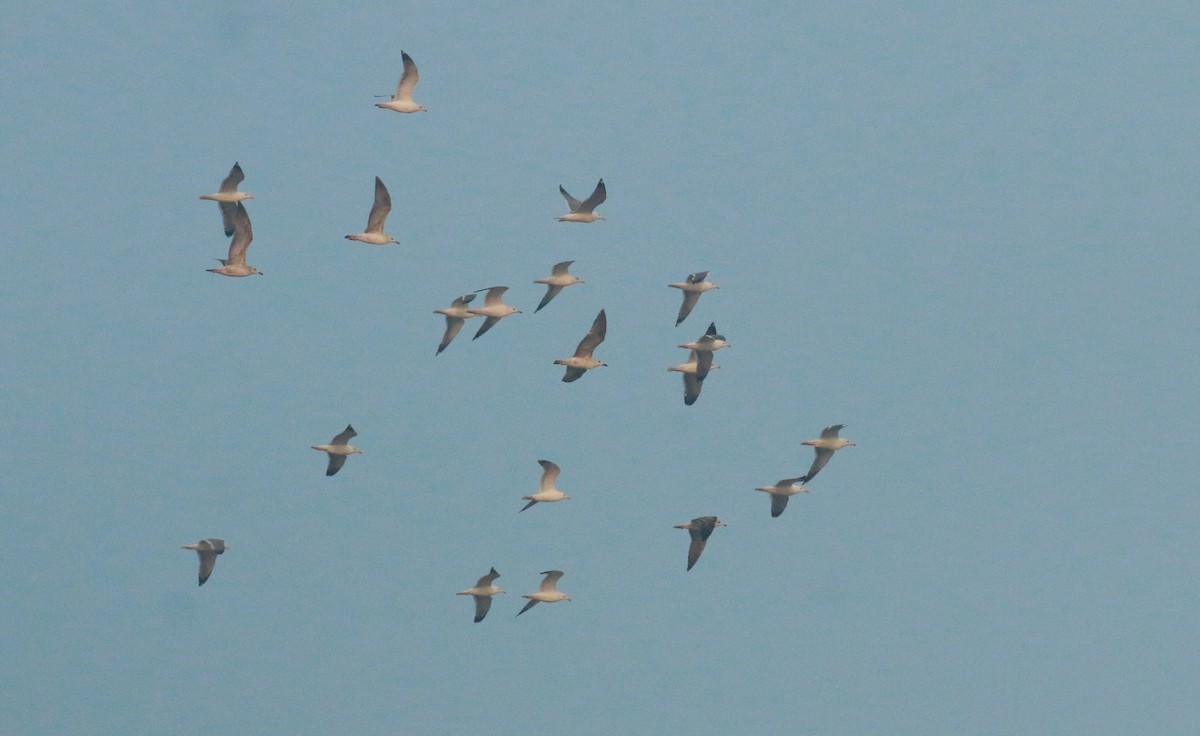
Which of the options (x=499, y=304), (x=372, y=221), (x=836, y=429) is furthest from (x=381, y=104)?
(x=836, y=429)

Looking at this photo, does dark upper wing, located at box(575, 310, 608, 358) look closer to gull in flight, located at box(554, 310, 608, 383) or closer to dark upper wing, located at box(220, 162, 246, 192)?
gull in flight, located at box(554, 310, 608, 383)

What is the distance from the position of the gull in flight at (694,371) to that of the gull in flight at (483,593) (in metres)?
8.20

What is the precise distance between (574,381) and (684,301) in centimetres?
450

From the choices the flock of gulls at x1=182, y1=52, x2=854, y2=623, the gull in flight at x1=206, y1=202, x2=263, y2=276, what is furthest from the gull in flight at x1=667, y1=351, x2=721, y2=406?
the gull in flight at x1=206, y1=202, x2=263, y2=276

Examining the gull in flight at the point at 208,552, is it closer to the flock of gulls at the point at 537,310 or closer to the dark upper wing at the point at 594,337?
the flock of gulls at the point at 537,310

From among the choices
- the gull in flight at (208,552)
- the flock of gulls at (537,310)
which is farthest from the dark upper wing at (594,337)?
the gull in flight at (208,552)

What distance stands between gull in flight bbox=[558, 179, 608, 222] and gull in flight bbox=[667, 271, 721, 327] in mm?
3357

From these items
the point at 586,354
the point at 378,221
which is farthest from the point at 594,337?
the point at 378,221

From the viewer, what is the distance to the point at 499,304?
2655 inches

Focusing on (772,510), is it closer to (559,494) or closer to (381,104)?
(559,494)

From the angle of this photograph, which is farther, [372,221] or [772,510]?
[772,510]

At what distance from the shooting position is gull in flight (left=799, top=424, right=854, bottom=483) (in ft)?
225

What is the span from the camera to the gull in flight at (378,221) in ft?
206

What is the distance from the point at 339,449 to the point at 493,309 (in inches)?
249
